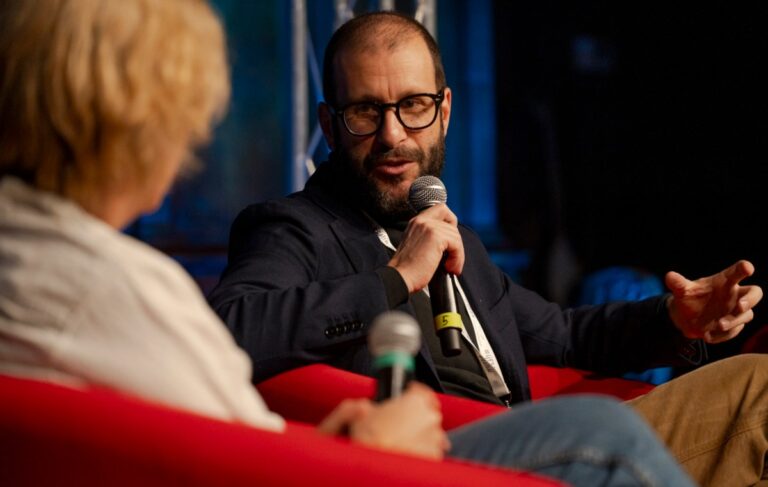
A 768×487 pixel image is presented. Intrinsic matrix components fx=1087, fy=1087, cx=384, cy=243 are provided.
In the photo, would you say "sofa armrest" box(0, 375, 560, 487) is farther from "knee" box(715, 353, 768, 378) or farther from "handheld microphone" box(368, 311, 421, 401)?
"knee" box(715, 353, 768, 378)

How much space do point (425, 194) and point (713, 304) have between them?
2.04 ft

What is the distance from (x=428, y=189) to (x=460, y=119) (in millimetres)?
4118

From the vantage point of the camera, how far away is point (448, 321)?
1.85 m

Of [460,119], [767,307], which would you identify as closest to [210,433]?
[767,307]

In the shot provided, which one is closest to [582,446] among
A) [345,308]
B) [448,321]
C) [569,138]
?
[448,321]

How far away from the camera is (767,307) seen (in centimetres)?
381

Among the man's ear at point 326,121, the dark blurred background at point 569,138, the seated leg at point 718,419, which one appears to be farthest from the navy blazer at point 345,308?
the dark blurred background at point 569,138

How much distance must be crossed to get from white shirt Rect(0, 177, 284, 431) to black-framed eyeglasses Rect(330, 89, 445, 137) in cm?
130

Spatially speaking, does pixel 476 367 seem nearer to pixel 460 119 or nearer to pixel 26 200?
pixel 26 200

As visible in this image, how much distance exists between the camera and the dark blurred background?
430cm

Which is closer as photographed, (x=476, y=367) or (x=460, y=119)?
(x=476, y=367)

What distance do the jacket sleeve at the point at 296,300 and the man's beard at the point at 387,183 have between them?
20 centimetres

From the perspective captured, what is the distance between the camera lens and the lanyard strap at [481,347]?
2186 millimetres

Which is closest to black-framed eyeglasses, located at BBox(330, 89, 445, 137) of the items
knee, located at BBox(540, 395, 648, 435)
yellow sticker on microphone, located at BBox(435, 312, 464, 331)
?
yellow sticker on microphone, located at BBox(435, 312, 464, 331)
